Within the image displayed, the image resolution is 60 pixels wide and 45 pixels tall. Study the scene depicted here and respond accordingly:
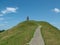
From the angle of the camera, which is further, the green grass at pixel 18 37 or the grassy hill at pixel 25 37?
the grassy hill at pixel 25 37

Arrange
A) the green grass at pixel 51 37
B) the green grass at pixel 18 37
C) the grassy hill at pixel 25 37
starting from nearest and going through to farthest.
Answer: the green grass at pixel 18 37 < the grassy hill at pixel 25 37 < the green grass at pixel 51 37

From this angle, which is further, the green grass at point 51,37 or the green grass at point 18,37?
the green grass at point 51,37

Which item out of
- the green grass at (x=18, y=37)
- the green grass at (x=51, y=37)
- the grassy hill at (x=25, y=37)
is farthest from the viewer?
the green grass at (x=51, y=37)

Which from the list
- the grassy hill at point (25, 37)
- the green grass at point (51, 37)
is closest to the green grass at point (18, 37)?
the grassy hill at point (25, 37)

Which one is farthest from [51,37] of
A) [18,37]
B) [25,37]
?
[18,37]

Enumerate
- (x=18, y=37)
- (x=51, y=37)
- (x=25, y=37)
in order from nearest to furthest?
1. (x=25, y=37)
2. (x=18, y=37)
3. (x=51, y=37)

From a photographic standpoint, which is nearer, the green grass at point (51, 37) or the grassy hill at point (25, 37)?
the grassy hill at point (25, 37)

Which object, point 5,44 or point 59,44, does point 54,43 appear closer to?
point 59,44

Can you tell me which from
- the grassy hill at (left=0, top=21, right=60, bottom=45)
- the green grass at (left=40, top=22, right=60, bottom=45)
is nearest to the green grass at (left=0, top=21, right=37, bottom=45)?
the grassy hill at (left=0, top=21, right=60, bottom=45)

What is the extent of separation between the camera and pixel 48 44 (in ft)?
139

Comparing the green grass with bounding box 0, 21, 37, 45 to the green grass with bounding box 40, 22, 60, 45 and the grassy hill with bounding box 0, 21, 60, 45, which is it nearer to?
the grassy hill with bounding box 0, 21, 60, 45

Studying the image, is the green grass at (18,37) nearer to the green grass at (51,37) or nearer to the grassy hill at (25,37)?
the grassy hill at (25,37)

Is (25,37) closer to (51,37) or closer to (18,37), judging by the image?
(18,37)

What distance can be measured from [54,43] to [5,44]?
11.4 meters
